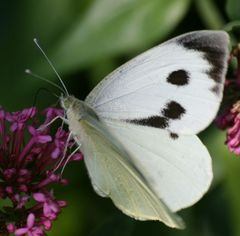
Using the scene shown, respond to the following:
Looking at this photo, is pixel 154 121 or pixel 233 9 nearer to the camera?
pixel 154 121

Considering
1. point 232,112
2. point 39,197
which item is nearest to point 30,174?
point 39,197

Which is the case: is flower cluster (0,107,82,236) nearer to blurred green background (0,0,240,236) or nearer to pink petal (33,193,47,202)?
pink petal (33,193,47,202)

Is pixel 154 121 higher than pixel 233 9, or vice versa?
pixel 154 121

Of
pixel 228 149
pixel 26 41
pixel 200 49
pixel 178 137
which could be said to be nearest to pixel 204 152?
pixel 178 137

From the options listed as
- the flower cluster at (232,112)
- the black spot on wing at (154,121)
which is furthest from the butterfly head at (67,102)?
the flower cluster at (232,112)

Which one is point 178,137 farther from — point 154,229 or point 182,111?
point 154,229

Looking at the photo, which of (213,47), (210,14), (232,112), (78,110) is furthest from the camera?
(210,14)

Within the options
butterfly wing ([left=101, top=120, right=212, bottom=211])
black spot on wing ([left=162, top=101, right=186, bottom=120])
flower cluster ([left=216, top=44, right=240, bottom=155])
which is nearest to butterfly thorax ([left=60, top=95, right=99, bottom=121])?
butterfly wing ([left=101, top=120, right=212, bottom=211])

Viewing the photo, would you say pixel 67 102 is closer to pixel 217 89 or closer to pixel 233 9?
pixel 217 89
